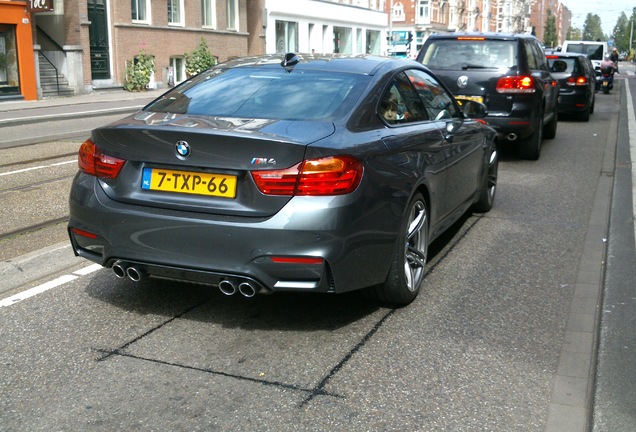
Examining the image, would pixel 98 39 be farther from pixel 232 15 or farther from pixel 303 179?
pixel 303 179

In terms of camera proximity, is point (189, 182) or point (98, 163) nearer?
point (189, 182)

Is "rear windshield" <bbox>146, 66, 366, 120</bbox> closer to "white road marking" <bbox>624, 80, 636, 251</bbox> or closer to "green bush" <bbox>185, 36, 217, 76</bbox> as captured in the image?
"white road marking" <bbox>624, 80, 636, 251</bbox>

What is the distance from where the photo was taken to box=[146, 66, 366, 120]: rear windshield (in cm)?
484

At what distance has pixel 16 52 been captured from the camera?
27656mm

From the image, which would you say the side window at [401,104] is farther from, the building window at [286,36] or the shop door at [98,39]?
the building window at [286,36]

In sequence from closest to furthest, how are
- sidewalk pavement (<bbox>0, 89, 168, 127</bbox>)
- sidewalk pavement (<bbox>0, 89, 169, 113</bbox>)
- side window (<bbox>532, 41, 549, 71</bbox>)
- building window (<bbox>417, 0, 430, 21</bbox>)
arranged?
1. side window (<bbox>532, 41, 549, 71</bbox>)
2. sidewalk pavement (<bbox>0, 89, 168, 127</bbox>)
3. sidewalk pavement (<bbox>0, 89, 169, 113</bbox>)
4. building window (<bbox>417, 0, 430, 21</bbox>)

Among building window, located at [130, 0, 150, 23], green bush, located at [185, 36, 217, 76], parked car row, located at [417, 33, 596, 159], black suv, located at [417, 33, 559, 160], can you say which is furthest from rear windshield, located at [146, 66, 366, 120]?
green bush, located at [185, 36, 217, 76]

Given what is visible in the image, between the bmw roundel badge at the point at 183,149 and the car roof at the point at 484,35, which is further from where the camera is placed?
the car roof at the point at 484,35

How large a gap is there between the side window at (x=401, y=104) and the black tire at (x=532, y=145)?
6593mm

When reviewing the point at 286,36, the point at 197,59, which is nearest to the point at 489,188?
the point at 197,59

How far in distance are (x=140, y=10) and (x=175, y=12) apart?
3.02m

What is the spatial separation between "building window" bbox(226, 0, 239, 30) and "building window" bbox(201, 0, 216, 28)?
6.10ft

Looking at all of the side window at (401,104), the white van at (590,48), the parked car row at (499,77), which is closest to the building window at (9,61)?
the parked car row at (499,77)

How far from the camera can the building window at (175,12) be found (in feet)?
122
